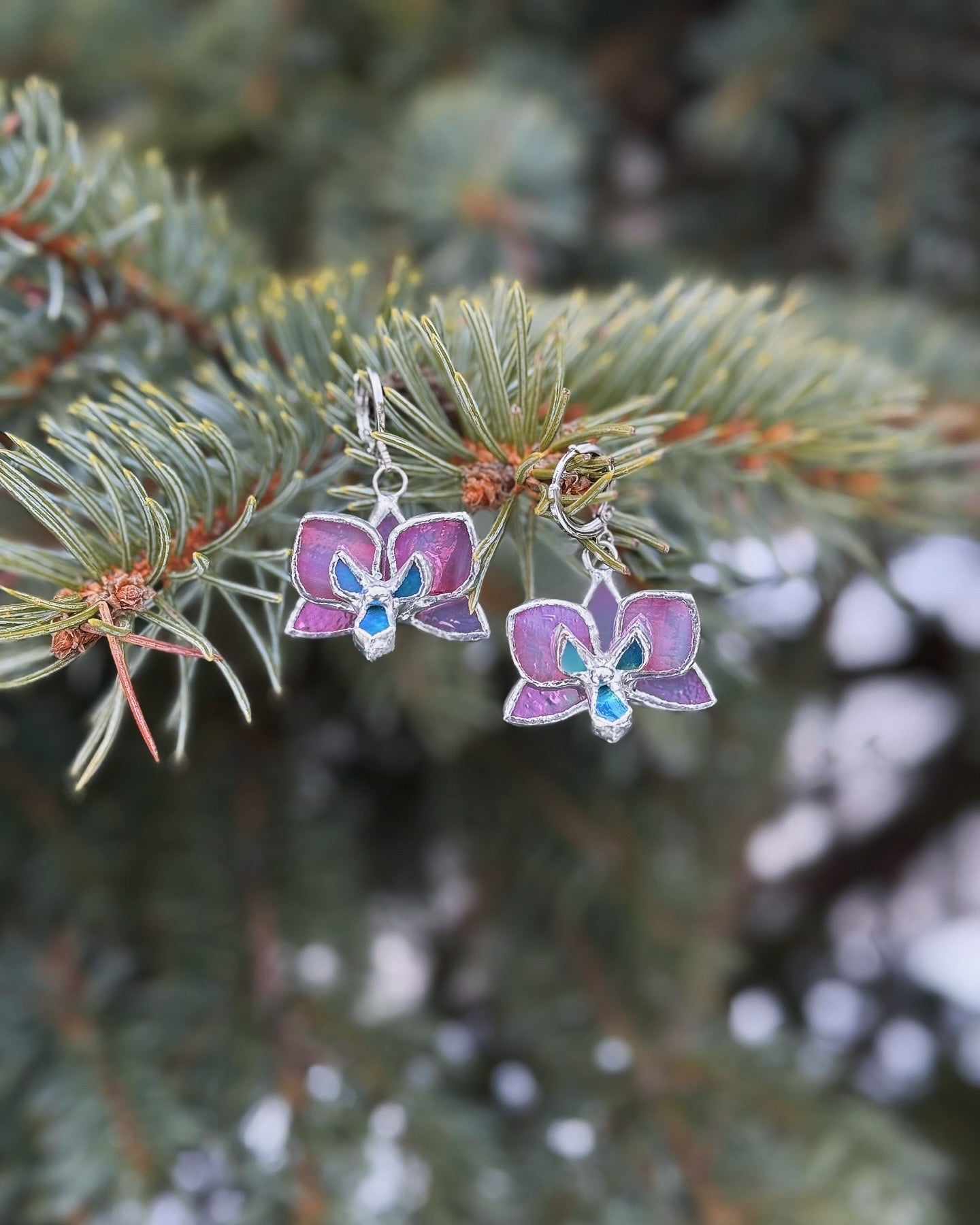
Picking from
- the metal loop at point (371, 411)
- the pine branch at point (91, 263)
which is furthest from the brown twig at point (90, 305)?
the metal loop at point (371, 411)

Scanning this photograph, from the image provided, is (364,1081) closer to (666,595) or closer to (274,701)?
(274,701)

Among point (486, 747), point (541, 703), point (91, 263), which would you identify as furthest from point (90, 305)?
point (486, 747)

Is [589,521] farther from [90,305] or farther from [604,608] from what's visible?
[90,305]

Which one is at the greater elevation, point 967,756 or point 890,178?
point 890,178

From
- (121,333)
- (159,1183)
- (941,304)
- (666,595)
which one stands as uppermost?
(941,304)

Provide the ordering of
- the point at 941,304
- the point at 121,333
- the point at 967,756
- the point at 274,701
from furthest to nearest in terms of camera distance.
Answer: the point at 967,756 < the point at 941,304 < the point at 274,701 < the point at 121,333

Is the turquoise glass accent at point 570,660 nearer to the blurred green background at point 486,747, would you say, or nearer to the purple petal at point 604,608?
the purple petal at point 604,608

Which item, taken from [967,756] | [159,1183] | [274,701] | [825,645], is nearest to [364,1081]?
[159,1183]
